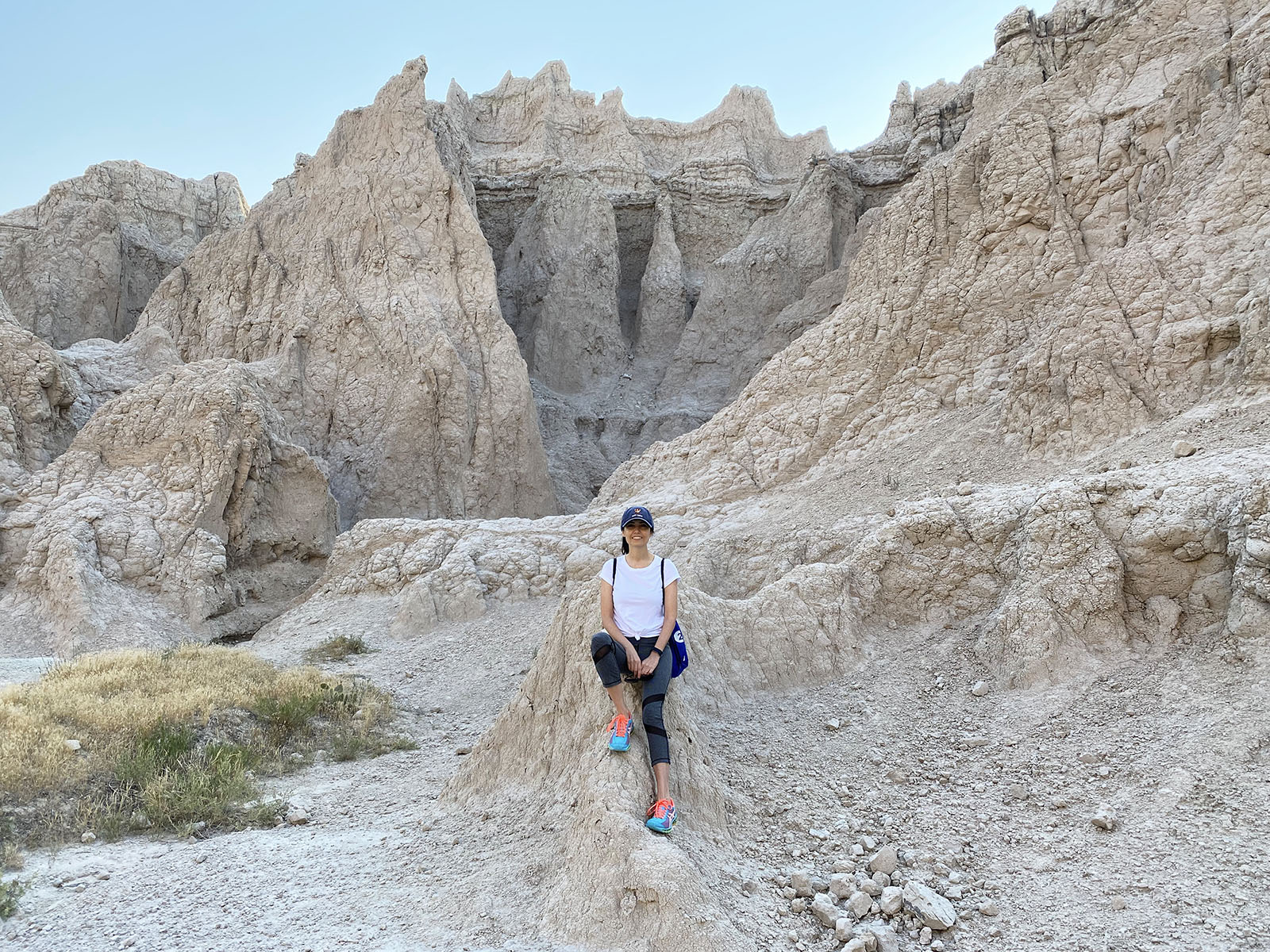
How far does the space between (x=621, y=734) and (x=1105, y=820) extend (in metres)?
3.08

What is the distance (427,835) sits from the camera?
5.95m

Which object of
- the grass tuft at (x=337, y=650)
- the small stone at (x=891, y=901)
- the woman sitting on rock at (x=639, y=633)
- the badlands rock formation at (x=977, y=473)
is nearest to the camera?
the small stone at (x=891, y=901)

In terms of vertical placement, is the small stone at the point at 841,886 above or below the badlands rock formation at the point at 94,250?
below

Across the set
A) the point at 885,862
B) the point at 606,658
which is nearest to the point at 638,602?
the point at 606,658

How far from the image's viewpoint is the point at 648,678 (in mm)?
5027

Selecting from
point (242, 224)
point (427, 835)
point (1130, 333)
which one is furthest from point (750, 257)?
→ point (427, 835)

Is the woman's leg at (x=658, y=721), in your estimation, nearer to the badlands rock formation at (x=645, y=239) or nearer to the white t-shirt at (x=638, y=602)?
the white t-shirt at (x=638, y=602)

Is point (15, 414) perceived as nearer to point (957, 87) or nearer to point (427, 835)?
point (427, 835)

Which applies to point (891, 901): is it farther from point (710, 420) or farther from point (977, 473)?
point (710, 420)

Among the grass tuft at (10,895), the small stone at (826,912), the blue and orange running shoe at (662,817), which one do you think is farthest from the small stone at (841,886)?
the grass tuft at (10,895)

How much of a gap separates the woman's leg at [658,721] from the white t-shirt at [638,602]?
12 cm

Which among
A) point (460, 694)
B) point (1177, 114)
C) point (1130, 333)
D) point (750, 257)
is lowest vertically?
point (460, 694)

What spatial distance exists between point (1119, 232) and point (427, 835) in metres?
14.3

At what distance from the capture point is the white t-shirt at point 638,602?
502 centimetres
